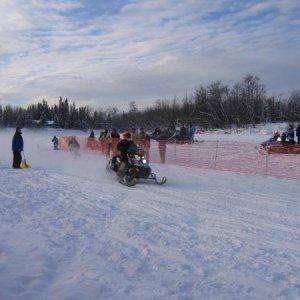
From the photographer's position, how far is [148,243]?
8164 mm

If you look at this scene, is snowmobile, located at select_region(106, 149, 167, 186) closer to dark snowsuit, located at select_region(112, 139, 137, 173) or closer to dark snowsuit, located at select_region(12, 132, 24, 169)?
dark snowsuit, located at select_region(112, 139, 137, 173)

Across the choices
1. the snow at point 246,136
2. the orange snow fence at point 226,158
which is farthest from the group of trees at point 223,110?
the orange snow fence at point 226,158

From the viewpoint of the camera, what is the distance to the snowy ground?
616 centimetres

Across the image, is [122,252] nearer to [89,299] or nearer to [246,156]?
[89,299]

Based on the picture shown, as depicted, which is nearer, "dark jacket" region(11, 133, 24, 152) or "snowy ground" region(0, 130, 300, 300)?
"snowy ground" region(0, 130, 300, 300)

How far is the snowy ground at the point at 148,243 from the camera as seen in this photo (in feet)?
20.2

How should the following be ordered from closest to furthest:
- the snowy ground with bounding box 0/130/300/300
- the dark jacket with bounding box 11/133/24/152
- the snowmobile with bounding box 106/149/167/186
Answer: the snowy ground with bounding box 0/130/300/300, the snowmobile with bounding box 106/149/167/186, the dark jacket with bounding box 11/133/24/152

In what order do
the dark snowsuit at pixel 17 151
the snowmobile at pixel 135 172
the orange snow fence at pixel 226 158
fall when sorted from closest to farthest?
the snowmobile at pixel 135 172, the orange snow fence at pixel 226 158, the dark snowsuit at pixel 17 151

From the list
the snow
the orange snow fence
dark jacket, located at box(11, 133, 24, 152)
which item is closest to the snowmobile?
the orange snow fence

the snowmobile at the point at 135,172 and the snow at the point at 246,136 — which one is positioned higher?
the snow at the point at 246,136

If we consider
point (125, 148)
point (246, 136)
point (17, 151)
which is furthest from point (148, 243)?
point (246, 136)

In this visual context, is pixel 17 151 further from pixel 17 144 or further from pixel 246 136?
pixel 246 136

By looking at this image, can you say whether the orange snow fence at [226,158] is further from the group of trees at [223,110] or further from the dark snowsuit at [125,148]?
the group of trees at [223,110]

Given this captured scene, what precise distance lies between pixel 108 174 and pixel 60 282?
11491mm
